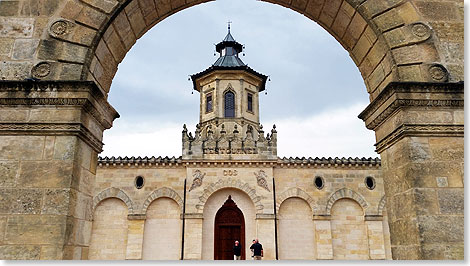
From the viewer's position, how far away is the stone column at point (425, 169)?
3.99 metres

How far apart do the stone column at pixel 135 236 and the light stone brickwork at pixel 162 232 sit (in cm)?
24

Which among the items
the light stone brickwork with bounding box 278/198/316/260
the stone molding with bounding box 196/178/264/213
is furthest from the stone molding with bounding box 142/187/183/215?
the light stone brickwork with bounding box 278/198/316/260

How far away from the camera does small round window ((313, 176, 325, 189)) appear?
18.8 meters

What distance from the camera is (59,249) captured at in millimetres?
3779

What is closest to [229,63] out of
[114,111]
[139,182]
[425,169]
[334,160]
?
[334,160]

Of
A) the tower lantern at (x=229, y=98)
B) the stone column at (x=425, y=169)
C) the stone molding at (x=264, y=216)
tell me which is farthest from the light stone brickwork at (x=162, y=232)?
the stone column at (x=425, y=169)

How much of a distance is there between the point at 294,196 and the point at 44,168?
15659 mm

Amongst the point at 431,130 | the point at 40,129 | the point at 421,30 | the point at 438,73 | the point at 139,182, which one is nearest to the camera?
the point at 40,129

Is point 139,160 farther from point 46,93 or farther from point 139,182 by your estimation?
point 46,93

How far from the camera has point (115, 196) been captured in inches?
728

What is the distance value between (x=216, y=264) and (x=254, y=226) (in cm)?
1526

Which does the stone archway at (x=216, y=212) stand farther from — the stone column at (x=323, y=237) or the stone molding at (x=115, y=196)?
the stone molding at (x=115, y=196)

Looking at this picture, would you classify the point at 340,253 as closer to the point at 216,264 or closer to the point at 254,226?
the point at 254,226

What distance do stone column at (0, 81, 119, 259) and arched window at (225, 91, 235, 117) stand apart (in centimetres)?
1831
